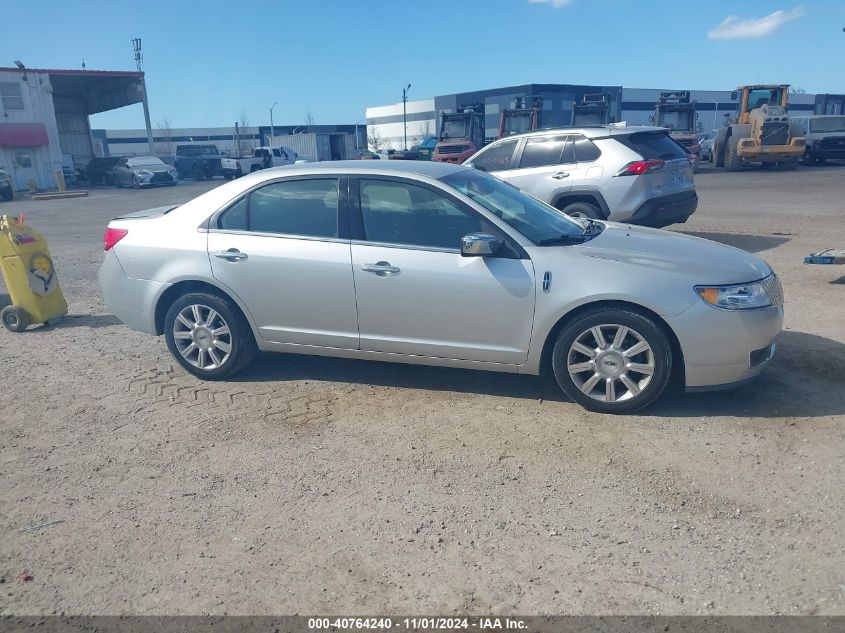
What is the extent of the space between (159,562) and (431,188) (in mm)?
2971

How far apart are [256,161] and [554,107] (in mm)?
35123

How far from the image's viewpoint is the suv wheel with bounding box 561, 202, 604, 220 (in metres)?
9.25

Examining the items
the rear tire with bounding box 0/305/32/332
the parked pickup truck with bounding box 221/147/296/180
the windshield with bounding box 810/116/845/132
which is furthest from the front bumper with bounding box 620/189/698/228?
the parked pickup truck with bounding box 221/147/296/180

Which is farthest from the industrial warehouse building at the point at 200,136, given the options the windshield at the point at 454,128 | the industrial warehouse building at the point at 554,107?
the windshield at the point at 454,128

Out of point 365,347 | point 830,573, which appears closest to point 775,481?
point 830,573

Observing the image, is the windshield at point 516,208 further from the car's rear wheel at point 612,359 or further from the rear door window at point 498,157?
the rear door window at point 498,157

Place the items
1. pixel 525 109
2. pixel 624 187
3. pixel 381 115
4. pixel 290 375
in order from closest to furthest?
pixel 290 375 < pixel 624 187 < pixel 525 109 < pixel 381 115

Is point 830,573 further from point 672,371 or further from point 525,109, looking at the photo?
point 525,109

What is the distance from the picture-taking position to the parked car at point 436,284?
429 centimetres

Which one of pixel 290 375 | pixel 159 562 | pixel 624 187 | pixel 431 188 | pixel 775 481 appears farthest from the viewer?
pixel 624 187

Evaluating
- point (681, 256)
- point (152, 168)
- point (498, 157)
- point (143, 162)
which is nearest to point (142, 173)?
point (152, 168)

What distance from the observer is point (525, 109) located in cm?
2717

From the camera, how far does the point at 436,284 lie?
4.62 meters

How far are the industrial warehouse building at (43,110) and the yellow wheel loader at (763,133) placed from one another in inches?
1314
